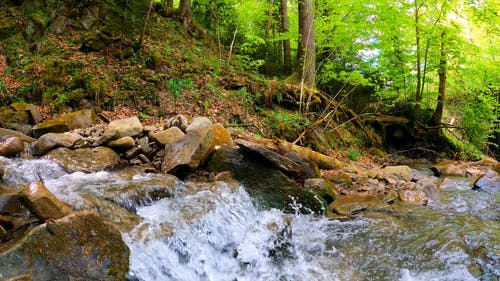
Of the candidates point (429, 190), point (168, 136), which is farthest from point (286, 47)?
point (429, 190)

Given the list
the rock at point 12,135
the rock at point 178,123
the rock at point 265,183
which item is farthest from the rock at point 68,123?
the rock at point 265,183

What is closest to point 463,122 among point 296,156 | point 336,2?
point 336,2

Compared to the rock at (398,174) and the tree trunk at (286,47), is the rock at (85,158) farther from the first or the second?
the tree trunk at (286,47)

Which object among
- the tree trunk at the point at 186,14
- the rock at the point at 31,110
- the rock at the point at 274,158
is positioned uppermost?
the tree trunk at the point at 186,14

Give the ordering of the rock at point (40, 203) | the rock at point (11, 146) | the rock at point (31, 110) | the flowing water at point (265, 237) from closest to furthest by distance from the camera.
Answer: the rock at point (40, 203)
the flowing water at point (265, 237)
the rock at point (11, 146)
the rock at point (31, 110)

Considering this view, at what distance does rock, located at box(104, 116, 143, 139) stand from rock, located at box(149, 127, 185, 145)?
11.6 inches

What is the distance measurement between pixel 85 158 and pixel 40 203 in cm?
303

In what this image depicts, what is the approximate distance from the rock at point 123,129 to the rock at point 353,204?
3.78 m

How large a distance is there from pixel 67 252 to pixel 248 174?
3492 mm

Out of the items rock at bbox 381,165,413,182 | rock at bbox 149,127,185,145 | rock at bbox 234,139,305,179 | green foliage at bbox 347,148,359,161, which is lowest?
green foliage at bbox 347,148,359,161

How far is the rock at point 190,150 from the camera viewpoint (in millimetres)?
6050

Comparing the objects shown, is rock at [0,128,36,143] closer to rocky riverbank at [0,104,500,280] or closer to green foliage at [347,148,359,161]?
rocky riverbank at [0,104,500,280]

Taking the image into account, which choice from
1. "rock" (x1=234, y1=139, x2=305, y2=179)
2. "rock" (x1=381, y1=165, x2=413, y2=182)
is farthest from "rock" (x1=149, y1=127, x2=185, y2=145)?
"rock" (x1=381, y1=165, x2=413, y2=182)

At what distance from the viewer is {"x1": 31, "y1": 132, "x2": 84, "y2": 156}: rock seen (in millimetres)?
5879
